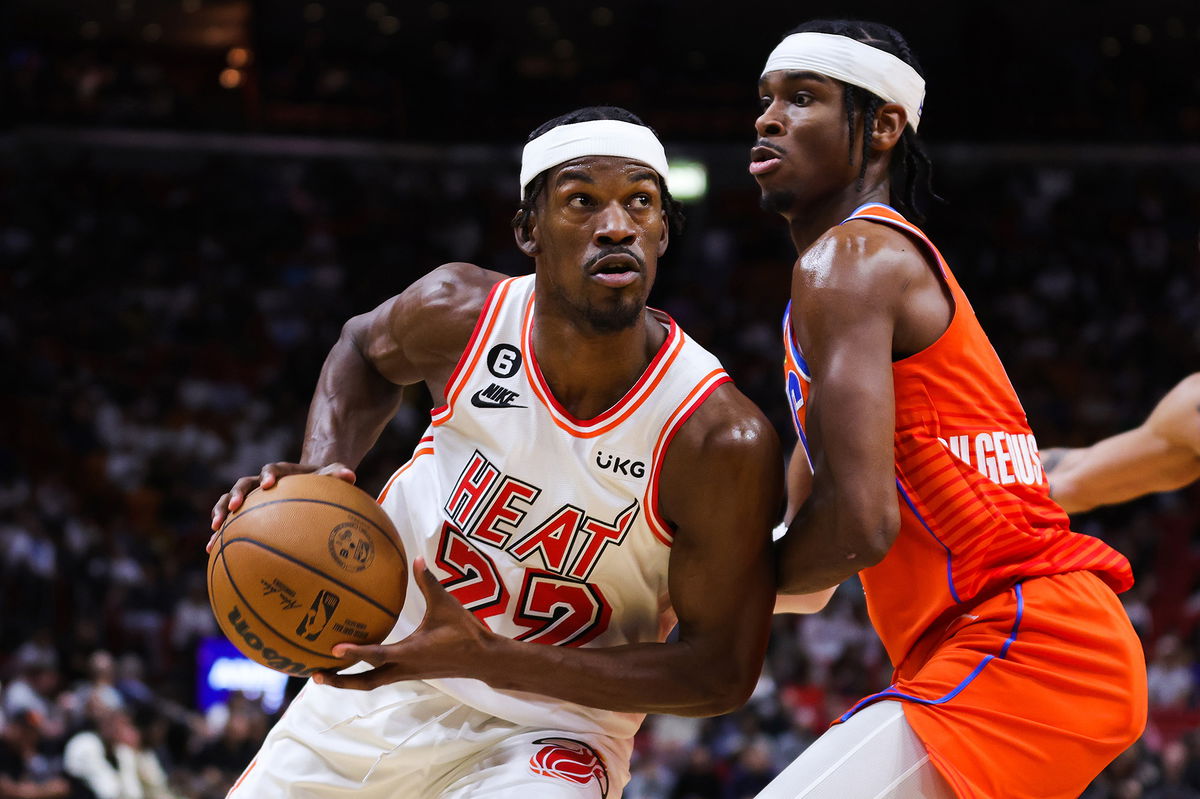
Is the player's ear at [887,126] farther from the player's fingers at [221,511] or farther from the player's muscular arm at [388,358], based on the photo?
the player's fingers at [221,511]

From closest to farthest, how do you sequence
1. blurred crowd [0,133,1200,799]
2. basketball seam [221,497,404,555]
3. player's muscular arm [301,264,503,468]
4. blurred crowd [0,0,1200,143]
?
basketball seam [221,497,404,555], player's muscular arm [301,264,503,468], blurred crowd [0,133,1200,799], blurred crowd [0,0,1200,143]

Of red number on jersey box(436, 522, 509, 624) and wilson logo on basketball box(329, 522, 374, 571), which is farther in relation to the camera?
red number on jersey box(436, 522, 509, 624)

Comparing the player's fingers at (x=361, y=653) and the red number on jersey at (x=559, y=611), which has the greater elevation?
the player's fingers at (x=361, y=653)

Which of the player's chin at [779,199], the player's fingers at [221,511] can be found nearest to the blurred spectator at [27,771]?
the player's fingers at [221,511]

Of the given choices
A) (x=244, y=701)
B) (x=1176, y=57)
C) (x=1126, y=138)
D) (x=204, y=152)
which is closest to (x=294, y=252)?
(x=204, y=152)

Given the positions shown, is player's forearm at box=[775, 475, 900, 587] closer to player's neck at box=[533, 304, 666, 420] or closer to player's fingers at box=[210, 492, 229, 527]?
player's neck at box=[533, 304, 666, 420]

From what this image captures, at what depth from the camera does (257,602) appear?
9.85 feet

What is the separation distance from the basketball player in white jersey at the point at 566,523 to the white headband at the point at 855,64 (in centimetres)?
48

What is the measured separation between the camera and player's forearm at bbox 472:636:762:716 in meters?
3.24

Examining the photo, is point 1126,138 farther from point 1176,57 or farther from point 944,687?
point 944,687

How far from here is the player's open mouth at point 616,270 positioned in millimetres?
3252

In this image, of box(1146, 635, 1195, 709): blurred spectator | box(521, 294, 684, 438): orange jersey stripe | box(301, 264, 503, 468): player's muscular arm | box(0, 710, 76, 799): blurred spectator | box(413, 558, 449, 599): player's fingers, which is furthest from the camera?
box(1146, 635, 1195, 709): blurred spectator

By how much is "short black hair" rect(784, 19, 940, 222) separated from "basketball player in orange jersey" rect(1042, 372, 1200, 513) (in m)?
1.07

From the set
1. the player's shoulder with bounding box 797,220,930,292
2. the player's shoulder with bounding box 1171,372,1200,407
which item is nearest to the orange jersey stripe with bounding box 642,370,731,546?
the player's shoulder with bounding box 797,220,930,292
